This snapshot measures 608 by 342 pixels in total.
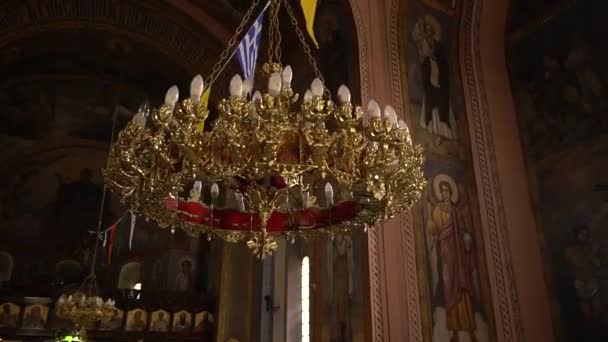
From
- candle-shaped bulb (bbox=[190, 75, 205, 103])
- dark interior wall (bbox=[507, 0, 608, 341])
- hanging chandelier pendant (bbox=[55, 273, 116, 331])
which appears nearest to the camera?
candle-shaped bulb (bbox=[190, 75, 205, 103])

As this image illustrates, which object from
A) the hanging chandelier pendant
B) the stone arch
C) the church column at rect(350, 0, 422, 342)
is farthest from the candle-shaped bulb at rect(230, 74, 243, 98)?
the stone arch

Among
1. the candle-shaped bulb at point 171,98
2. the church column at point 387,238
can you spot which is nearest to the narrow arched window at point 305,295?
the church column at point 387,238

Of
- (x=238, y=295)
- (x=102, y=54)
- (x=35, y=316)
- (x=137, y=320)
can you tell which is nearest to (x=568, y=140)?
(x=238, y=295)

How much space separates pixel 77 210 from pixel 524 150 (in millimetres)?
10816

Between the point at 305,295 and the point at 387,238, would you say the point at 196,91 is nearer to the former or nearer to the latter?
the point at 387,238

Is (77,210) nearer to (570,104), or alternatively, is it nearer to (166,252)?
(166,252)

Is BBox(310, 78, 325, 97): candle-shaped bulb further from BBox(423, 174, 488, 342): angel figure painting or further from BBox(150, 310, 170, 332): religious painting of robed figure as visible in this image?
BBox(150, 310, 170, 332): religious painting of robed figure

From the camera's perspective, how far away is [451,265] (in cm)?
625

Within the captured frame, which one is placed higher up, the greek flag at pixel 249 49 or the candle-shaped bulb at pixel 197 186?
the greek flag at pixel 249 49

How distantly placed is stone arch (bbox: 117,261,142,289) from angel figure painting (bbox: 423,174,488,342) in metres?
8.72

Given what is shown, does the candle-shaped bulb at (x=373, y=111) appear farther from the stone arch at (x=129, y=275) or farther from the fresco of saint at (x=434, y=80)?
the stone arch at (x=129, y=275)

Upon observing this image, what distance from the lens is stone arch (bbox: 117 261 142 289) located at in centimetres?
1238

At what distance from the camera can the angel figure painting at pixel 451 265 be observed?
5883 mm

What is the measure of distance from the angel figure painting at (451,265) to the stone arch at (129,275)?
8.72m
